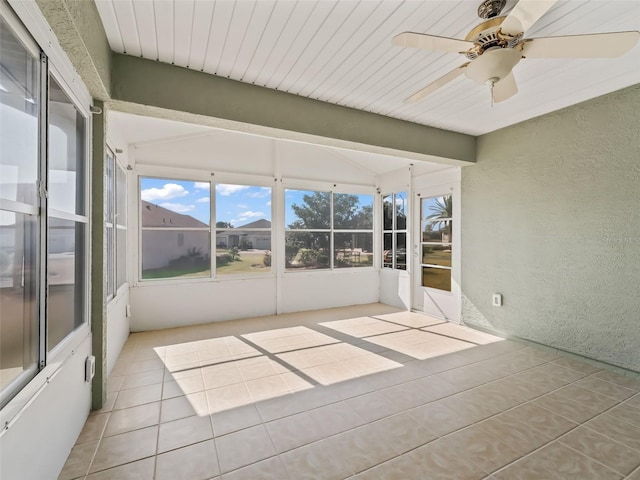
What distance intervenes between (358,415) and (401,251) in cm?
344

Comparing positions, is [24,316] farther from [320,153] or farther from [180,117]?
[320,153]

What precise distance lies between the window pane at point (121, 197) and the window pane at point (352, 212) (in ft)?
10.3

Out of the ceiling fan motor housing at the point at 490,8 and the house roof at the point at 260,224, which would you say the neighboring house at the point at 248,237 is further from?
the ceiling fan motor housing at the point at 490,8

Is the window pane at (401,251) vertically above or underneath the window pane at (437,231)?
underneath

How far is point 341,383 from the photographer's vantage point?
254cm

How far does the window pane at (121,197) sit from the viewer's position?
3244mm

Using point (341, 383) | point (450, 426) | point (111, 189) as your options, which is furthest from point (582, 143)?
point (111, 189)

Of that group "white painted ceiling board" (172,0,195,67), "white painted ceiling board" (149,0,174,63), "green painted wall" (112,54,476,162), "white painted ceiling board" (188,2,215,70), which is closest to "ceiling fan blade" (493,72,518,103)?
"green painted wall" (112,54,476,162)

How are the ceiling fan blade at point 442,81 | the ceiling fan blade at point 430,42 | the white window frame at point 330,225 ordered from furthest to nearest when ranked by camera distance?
the white window frame at point 330,225
the ceiling fan blade at point 442,81
the ceiling fan blade at point 430,42

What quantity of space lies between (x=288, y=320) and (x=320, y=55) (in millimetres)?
3435

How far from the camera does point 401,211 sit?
16.9 ft

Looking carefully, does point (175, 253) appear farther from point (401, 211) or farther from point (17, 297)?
point (401, 211)

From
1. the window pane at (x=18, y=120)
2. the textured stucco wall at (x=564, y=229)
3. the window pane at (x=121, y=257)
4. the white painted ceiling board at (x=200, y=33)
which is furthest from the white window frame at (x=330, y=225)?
the window pane at (x=18, y=120)

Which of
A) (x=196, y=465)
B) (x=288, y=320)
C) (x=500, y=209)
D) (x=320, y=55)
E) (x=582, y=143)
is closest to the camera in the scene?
(x=196, y=465)
